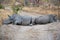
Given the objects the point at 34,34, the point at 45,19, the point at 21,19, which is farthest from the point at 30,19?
the point at 34,34

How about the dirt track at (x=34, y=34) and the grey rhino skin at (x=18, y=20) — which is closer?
the dirt track at (x=34, y=34)

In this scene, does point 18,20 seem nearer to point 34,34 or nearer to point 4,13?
point 4,13

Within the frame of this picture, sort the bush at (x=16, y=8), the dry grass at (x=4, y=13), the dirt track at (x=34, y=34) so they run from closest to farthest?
the dirt track at (x=34, y=34)
the dry grass at (x=4, y=13)
the bush at (x=16, y=8)

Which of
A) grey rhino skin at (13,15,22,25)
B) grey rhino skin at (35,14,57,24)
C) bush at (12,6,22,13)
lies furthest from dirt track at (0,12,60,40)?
bush at (12,6,22,13)

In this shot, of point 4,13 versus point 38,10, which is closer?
point 4,13

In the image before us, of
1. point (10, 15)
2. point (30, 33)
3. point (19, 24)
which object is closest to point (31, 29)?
point (30, 33)

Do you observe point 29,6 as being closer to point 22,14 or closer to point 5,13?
point 22,14

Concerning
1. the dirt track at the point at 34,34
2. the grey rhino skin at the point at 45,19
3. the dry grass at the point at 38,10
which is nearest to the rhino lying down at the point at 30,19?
the grey rhino skin at the point at 45,19

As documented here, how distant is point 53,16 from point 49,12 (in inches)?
5.2

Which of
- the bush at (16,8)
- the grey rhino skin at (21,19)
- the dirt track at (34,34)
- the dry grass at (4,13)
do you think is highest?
the bush at (16,8)

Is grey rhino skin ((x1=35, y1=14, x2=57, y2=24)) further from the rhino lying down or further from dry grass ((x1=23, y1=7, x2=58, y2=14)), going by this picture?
dry grass ((x1=23, y1=7, x2=58, y2=14))

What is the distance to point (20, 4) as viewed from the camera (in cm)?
363

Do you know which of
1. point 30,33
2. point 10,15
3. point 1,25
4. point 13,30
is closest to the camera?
point 30,33

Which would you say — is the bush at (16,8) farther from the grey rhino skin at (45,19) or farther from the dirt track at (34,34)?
the dirt track at (34,34)
